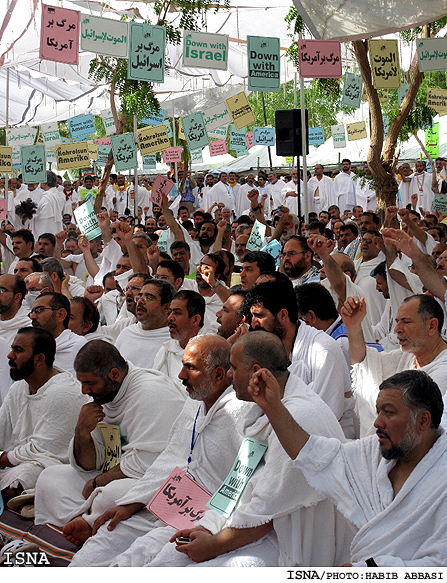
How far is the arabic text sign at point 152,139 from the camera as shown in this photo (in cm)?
1089

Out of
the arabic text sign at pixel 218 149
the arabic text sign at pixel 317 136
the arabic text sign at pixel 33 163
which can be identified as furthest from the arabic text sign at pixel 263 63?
the arabic text sign at pixel 317 136

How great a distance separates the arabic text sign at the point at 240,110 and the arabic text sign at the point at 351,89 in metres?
1.62

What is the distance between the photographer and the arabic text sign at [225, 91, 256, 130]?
1195cm

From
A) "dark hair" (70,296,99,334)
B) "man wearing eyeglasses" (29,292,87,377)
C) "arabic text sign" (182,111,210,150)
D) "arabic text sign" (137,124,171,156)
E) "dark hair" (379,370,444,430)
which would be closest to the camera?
"dark hair" (379,370,444,430)

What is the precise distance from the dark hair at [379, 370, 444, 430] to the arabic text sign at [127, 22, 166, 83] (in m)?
7.20

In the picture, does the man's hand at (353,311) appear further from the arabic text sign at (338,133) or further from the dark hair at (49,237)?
the arabic text sign at (338,133)

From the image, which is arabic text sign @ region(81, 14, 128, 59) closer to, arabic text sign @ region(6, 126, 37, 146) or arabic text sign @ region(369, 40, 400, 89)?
arabic text sign @ region(369, 40, 400, 89)

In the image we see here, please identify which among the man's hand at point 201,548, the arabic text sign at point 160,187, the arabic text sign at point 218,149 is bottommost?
the man's hand at point 201,548

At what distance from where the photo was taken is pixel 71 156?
11.6 m

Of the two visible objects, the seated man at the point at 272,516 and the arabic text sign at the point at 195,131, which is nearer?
the seated man at the point at 272,516

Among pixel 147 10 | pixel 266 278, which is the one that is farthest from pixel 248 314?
pixel 147 10

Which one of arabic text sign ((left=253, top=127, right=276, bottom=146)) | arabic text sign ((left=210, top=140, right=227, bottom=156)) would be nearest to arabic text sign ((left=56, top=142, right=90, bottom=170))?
arabic text sign ((left=253, top=127, right=276, bottom=146))

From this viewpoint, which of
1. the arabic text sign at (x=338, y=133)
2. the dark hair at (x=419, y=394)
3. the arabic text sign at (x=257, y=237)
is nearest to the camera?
the dark hair at (x=419, y=394)
